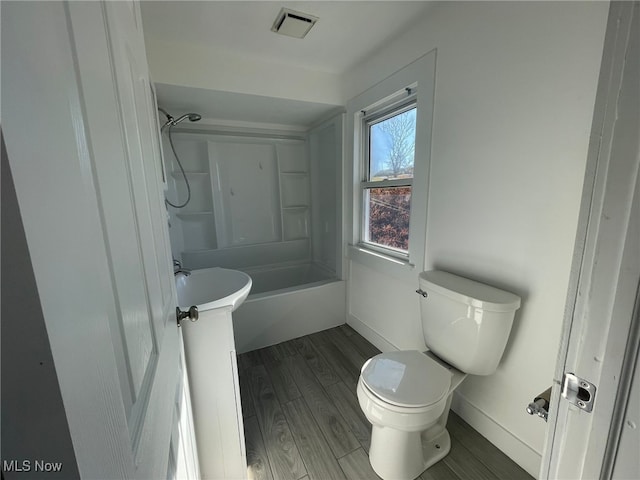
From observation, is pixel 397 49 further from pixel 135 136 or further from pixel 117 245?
pixel 117 245

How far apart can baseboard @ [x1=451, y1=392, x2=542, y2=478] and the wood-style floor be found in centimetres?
3

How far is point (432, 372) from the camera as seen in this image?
4.00 ft

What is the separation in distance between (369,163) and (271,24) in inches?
44.6

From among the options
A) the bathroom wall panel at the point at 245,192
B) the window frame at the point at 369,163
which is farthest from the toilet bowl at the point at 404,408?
the bathroom wall panel at the point at 245,192

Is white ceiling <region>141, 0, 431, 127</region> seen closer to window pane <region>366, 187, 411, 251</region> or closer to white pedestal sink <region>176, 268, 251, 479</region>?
window pane <region>366, 187, 411, 251</region>

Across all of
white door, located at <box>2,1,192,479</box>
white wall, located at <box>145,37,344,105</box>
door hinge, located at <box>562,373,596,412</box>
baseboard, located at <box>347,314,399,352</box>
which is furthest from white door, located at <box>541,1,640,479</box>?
white wall, located at <box>145,37,344,105</box>

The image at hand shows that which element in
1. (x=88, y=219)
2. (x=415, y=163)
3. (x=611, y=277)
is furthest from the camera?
(x=415, y=163)

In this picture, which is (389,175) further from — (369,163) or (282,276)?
(282,276)

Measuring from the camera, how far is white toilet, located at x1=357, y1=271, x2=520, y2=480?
3.55ft

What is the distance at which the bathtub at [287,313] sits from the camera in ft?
6.95

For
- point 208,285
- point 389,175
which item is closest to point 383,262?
A: point 389,175

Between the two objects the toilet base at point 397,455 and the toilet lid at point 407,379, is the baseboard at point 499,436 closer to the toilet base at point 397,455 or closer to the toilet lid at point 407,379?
the toilet base at point 397,455

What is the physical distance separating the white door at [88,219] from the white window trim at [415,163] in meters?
1.43

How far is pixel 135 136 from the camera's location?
0.57 m
